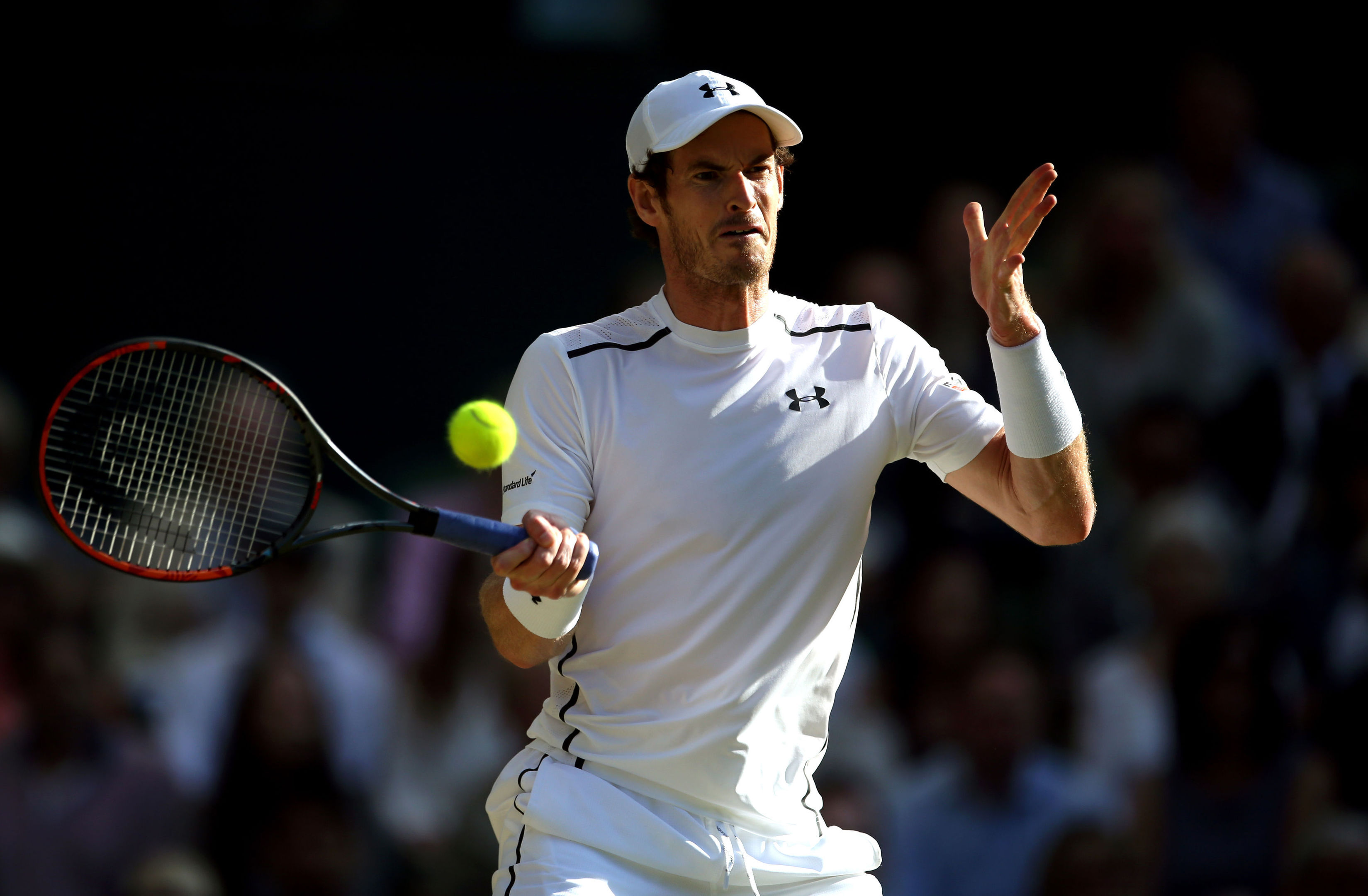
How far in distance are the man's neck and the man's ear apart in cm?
17

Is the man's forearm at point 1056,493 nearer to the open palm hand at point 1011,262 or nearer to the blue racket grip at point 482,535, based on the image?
the open palm hand at point 1011,262

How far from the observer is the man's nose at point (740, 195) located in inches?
140

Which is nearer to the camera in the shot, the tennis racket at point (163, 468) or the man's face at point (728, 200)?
the tennis racket at point (163, 468)

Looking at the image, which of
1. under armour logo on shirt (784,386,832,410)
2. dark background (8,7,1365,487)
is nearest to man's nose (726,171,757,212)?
under armour logo on shirt (784,386,832,410)

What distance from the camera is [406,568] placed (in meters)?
7.46

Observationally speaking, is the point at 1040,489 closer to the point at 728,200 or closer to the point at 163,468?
the point at 728,200

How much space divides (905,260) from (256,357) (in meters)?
3.05

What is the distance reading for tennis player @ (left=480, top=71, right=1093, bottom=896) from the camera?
132 inches

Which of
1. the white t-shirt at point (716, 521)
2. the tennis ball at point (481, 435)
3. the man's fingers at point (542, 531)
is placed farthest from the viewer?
the white t-shirt at point (716, 521)

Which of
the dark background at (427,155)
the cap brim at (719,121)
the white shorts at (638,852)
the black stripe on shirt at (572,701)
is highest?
the dark background at (427,155)

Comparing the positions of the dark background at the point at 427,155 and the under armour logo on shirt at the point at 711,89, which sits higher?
the dark background at the point at 427,155

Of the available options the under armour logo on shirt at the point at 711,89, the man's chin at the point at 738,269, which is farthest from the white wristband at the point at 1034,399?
the under armour logo on shirt at the point at 711,89

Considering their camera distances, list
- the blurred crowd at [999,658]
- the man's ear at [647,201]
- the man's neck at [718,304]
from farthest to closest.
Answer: the blurred crowd at [999,658] → the man's ear at [647,201] → the man's neck at [718,304]

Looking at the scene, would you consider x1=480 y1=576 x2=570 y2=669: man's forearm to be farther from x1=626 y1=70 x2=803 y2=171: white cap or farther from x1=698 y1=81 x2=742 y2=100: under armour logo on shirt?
x1=698 y1=81 x2=742 y2=100: under armour logo on shirt
